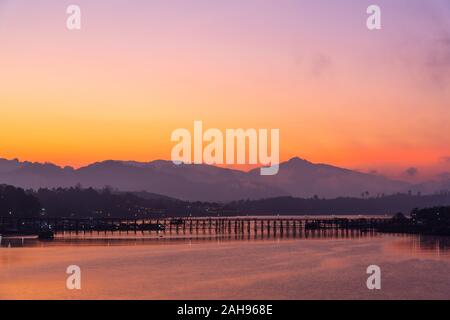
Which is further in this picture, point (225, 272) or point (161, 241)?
point (161, 241)

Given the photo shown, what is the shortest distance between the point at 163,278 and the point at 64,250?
4216 cm

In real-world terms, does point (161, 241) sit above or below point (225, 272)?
below

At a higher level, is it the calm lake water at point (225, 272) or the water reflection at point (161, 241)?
the calm lake water at point (225, 272)

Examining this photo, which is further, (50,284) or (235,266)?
(235,266)

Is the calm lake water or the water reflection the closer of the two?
the calm lake water

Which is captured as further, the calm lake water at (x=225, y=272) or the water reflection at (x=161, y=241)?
the water reflection at (x=161, y=241)

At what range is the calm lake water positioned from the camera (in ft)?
185

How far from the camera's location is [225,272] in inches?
2854

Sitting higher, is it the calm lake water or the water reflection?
the calm lake water

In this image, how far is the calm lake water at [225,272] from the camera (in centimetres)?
5634
